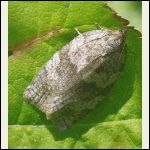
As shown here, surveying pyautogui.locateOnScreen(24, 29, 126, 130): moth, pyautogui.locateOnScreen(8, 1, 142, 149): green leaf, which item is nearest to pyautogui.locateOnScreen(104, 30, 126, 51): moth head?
pyautogui.locateOnScreen(24, 29, 126, 130): moth

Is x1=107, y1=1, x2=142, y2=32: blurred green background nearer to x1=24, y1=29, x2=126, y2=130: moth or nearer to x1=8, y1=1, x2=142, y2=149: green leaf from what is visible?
x1=8, y1=1, x2=142, y2=149: green leaf

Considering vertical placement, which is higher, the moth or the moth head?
the moth head

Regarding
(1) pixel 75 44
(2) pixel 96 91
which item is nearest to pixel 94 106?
(2) pixel 96 91

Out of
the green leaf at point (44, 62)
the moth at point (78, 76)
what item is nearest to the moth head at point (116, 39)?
the moth at point (78, 76)

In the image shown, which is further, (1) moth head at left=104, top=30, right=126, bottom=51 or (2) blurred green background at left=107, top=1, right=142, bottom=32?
(2) blurred green background at left=107, top=1, right=142, bottom=32

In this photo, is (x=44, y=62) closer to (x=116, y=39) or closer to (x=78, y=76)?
(x=78, y=76)

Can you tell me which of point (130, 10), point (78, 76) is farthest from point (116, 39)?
point (78, 76)

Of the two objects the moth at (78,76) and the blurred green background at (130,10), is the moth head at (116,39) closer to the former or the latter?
the moth at (78,76)
